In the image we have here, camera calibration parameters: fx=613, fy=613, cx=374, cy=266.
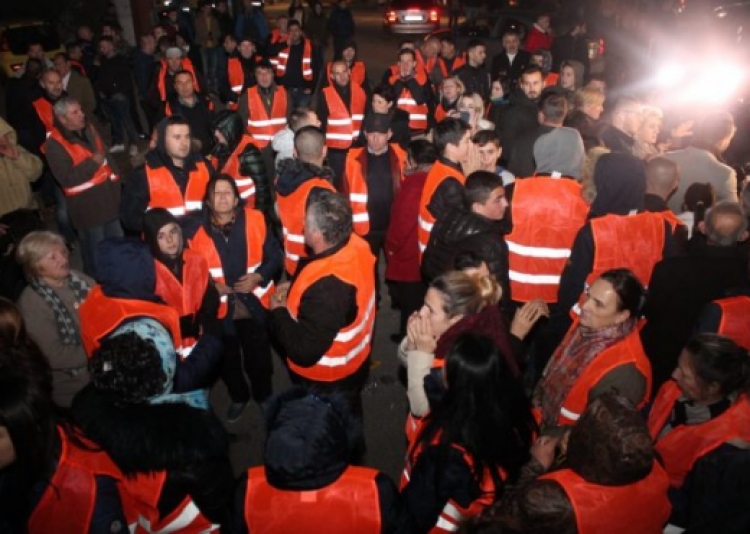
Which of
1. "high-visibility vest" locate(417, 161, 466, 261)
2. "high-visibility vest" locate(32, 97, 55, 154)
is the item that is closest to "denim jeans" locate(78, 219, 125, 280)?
"high-visibility vest" locate(32, 97, 55, 154)

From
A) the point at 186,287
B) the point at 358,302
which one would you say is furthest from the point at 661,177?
the point at 186,287

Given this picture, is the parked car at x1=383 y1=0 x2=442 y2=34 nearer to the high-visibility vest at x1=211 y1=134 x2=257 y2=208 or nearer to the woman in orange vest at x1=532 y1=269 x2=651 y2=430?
the high-visibility vest at x1=211 y1=134 x2=257 y2=208

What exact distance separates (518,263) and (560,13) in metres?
13.8

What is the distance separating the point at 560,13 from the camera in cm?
1591

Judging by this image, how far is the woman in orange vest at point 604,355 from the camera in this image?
9.80ft

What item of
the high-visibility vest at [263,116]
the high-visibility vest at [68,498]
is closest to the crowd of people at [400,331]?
the high-visibility vest at [68,498]

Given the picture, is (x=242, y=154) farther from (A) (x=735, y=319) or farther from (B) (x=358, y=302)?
(A) (x=735, y=319)

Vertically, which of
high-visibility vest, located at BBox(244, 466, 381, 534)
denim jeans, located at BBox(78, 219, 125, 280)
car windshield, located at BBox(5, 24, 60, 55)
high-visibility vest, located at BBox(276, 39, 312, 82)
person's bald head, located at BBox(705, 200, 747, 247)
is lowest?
denim jeans, located at BBox(78, 219, 125, 280)

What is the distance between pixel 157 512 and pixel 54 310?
5.90ft

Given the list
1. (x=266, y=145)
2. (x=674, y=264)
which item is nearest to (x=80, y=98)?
(x=266, y=145)

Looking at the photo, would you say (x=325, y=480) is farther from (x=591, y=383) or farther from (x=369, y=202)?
(x=369, y=202)

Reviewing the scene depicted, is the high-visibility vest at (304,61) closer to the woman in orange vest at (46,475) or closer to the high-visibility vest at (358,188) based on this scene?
the high-visibility vest at (358,188)

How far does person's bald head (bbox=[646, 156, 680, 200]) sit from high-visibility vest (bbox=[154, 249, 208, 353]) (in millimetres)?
3168

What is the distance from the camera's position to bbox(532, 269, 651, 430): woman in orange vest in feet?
9.80
